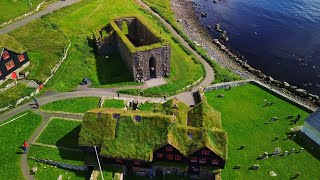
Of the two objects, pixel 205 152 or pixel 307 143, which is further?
pixel 307 143

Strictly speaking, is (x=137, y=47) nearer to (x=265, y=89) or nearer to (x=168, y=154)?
(x=265, y=89)

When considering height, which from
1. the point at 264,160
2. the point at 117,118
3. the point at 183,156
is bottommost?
the point at 264,160

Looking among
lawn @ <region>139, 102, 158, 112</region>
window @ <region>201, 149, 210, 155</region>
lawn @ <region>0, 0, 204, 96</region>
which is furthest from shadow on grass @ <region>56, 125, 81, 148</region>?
window @ <region>201, 149, 210, 155</region>

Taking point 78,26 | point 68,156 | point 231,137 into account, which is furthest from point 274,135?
point 78,26

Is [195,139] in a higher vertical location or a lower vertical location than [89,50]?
lower

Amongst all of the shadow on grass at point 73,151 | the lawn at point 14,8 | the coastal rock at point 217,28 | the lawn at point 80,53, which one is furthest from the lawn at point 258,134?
the lawn at point 14,8

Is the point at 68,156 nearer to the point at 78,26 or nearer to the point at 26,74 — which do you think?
the point at 26,74

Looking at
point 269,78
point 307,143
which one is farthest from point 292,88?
point 307,143
